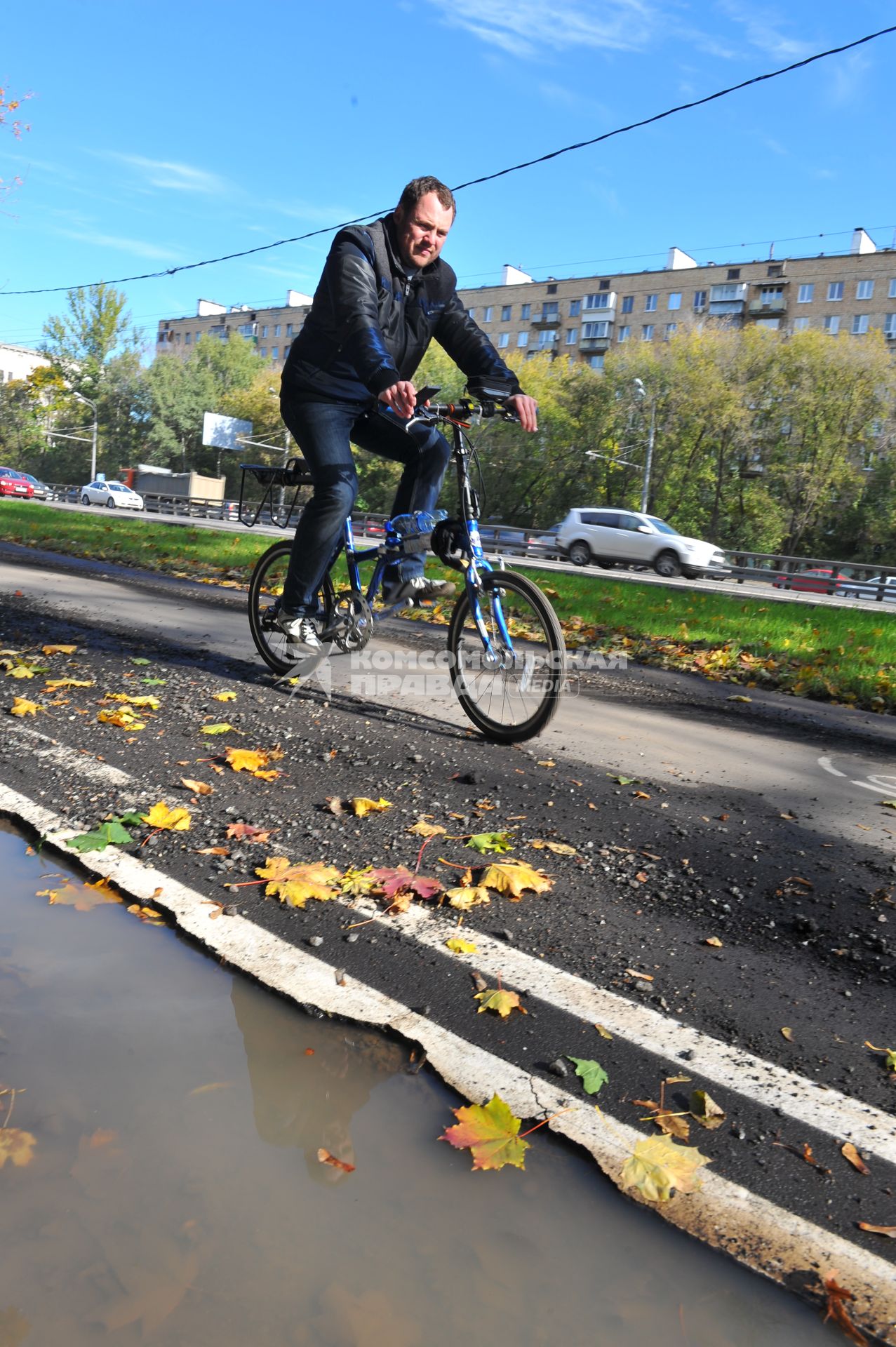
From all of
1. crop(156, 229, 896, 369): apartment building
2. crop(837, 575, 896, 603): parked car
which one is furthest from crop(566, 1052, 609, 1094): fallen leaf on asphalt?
crop(156, 229, 896, 369): apartment building

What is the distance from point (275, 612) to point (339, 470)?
926mm

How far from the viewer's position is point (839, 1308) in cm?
140

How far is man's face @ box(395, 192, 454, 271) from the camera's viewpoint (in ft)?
14.3

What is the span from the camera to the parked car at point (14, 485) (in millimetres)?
50094

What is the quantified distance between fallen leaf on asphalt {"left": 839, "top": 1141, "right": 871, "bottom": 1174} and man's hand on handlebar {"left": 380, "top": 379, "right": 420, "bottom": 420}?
Result: 3.05m

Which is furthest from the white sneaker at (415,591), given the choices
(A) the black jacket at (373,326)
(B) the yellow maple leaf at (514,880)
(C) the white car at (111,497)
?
(C) the white car at (111,497)

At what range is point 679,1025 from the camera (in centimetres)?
213

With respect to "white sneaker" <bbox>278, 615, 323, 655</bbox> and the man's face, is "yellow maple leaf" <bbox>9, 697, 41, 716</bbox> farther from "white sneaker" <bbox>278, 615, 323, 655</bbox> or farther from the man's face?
the man's face

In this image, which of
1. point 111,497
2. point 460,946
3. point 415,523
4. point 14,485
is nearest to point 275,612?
point 415,523

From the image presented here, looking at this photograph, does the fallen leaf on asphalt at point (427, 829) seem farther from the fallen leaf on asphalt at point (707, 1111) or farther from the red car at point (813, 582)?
the red car at point (813, 582)

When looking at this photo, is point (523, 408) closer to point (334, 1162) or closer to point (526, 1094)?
point (526, 1094)

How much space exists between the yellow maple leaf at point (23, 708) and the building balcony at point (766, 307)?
8952 centimetres

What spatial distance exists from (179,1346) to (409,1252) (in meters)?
0.34

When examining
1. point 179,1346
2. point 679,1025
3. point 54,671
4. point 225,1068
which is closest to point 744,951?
point 679,1025
